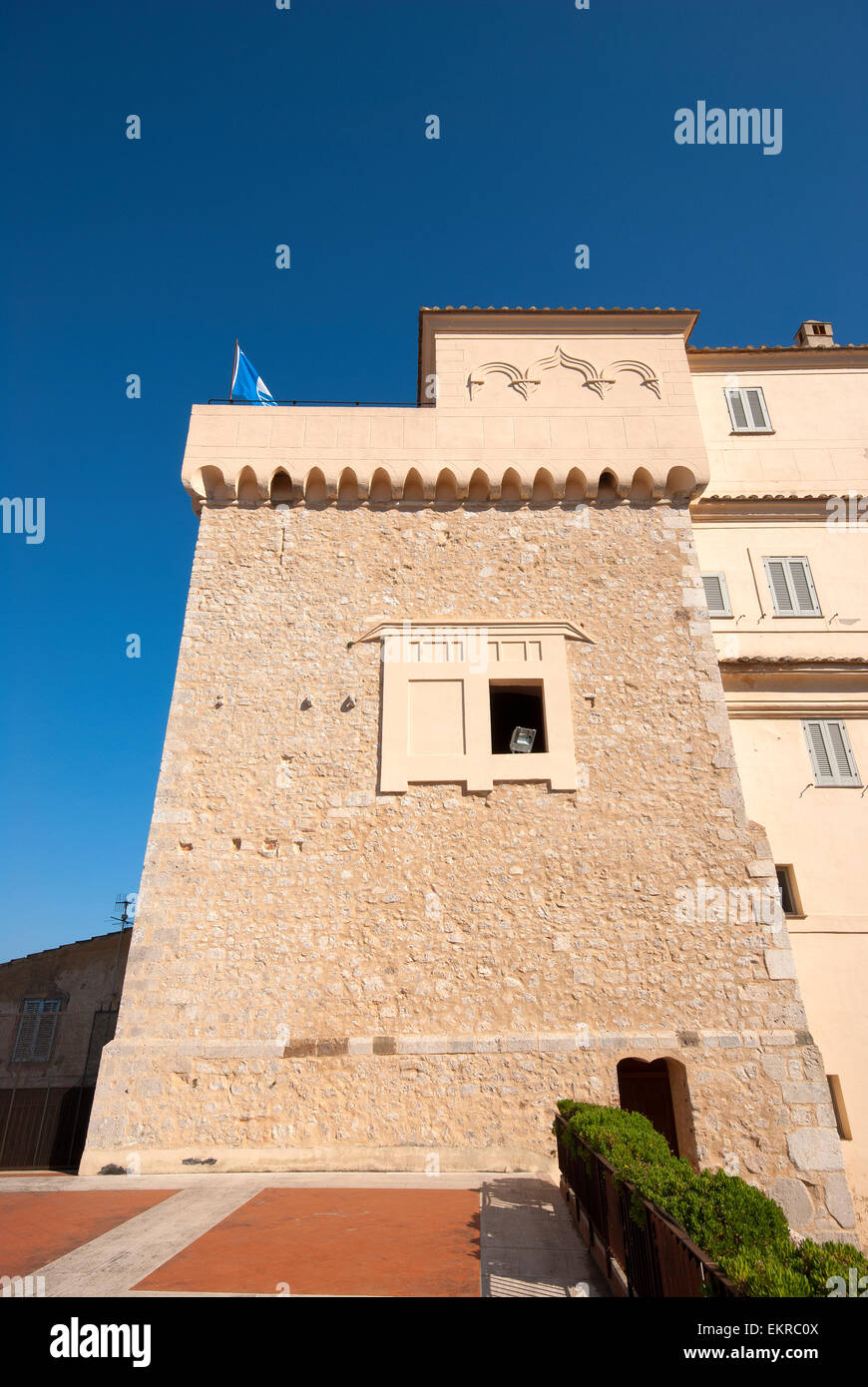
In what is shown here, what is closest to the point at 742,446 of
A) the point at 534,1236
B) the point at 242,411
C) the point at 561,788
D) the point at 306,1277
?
the point at 561,788

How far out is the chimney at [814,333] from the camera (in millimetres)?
15672

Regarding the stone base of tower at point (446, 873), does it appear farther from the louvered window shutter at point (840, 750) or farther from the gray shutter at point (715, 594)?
the louvered window shutter at point (840, 750)

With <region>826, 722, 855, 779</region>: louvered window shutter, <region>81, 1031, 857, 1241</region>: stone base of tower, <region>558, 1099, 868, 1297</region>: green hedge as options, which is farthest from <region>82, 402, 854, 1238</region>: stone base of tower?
<region>558, 1099, 868, 1297</region>: green hedge

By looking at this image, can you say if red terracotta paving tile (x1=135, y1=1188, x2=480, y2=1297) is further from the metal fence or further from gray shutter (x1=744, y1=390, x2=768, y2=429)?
gray shutter (x1=744, y1=390, x2=768, y2=429)

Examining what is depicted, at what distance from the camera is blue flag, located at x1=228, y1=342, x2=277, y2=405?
13.7 meters

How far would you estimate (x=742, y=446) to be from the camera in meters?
14.2

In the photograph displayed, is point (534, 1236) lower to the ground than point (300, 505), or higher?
lower

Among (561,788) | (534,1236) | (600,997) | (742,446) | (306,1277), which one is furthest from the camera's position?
(742,446)

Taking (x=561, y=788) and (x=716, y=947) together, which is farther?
(x=561, y=788)

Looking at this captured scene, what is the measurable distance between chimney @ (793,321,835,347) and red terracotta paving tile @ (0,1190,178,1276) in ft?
59.0

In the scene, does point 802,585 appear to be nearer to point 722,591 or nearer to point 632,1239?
point 722,591

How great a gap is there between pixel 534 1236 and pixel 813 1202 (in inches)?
185

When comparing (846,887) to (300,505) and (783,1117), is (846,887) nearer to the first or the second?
(783,1117)

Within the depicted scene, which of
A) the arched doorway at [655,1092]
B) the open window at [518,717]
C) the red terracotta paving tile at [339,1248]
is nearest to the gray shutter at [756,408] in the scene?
the open window at [518,717]
